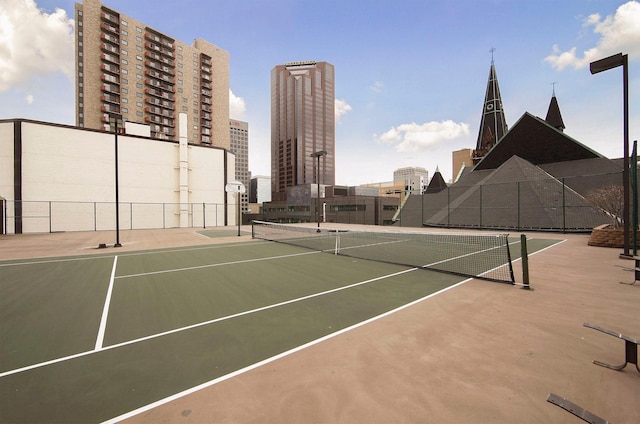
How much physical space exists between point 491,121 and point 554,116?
1072 cm

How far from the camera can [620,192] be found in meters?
14.5

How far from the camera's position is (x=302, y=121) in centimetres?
14438

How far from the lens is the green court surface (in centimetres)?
Answer: 287

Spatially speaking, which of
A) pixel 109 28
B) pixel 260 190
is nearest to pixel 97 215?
pixel 109 28

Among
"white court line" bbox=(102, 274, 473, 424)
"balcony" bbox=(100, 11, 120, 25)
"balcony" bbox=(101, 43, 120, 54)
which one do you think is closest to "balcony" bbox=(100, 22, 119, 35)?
"balcony" bbox=(100, 11, 120, 25)

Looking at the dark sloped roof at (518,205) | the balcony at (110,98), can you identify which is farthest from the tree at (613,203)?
the balcony at (110,98)

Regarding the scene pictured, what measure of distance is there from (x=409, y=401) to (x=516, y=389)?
1.18 meters

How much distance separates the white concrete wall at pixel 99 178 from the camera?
25.4 m

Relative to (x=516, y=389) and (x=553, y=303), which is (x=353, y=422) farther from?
(x=553, y=303)

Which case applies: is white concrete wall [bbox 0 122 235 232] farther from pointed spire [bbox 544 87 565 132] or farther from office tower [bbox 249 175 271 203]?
office tower [bbox 249 175 271 203]

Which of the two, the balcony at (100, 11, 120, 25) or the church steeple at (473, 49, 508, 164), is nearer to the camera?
the church steeple at (473, 49, 508, 164)

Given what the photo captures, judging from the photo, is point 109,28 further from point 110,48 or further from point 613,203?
point 613,203

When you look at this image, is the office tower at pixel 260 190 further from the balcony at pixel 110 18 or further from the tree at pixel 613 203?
the tree at pixel 613 203

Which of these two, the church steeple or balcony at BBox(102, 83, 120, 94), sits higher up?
balcony at BBox(102, 83, 120, 94)
